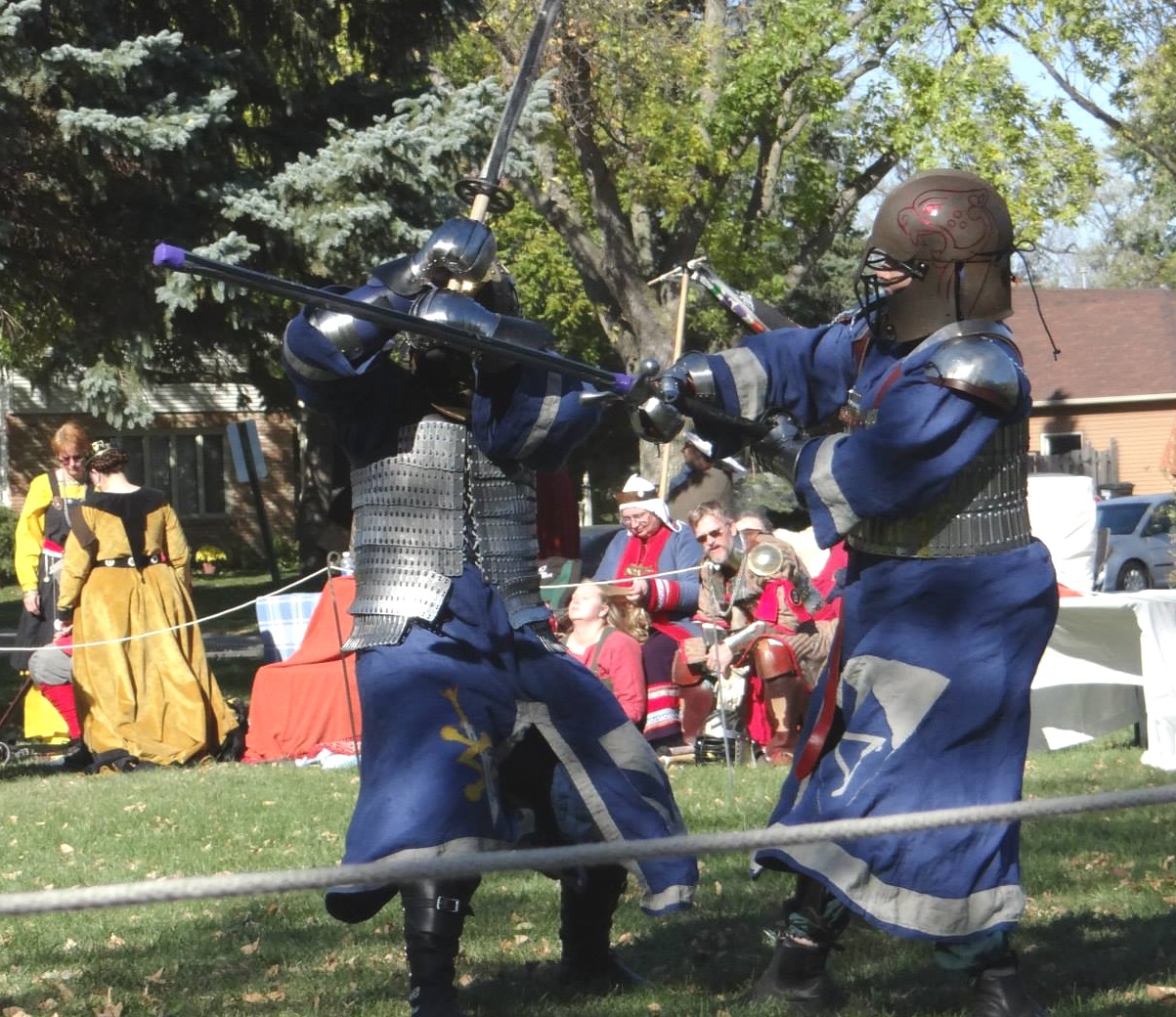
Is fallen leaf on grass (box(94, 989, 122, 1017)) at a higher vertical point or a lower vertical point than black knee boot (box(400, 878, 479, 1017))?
lower

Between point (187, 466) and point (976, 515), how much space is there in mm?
29773

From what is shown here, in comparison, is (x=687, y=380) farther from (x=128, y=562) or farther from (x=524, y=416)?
(x=128, y=562)

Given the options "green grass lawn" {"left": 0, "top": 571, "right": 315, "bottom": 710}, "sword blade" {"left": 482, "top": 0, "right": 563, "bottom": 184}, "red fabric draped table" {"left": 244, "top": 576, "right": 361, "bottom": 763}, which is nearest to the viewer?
"sword blade" {"left": 482, "top": 0, "right": 563, "bottom": 184}

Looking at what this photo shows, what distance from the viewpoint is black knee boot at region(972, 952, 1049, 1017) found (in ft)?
12.2

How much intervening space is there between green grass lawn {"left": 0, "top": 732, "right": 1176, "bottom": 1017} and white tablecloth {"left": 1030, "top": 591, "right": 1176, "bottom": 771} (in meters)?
1.01

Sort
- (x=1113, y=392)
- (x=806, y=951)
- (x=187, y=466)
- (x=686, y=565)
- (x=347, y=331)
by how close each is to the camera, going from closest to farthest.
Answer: (x=347, y=331), (x=806, y=951), (x=686, y=565), (x=187, y=466), (x=1113, y=392)

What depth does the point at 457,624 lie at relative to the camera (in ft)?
12.8

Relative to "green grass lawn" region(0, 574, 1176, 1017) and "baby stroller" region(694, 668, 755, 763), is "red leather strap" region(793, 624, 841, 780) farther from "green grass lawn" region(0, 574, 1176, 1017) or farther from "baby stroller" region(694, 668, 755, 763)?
"baby stroller" region(694, 668, 755, 763)

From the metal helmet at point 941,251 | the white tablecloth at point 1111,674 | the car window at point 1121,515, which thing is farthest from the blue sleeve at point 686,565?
the car window at point 1121,515

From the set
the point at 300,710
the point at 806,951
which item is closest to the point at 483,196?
the point at 806,951

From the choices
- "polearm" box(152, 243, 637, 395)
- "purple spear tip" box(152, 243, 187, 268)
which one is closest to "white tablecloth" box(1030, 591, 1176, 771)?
"polearm" box(152, 243, 637, 395)

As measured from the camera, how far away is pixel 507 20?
711 inches

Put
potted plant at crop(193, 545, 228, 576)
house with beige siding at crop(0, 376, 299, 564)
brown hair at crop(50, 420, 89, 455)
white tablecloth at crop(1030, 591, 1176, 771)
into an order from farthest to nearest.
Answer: house with beige siding at crop(0, 376, 299, 564)
potted plant at crop(193, 545, 228, 576)
brown hair at crop(50, 420, 89, 455)
white tablecloth at crop(1030, 591, 1176, 771)

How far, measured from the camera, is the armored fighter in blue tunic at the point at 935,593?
3.63 m
